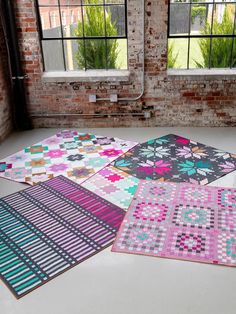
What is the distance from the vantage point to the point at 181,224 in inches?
112

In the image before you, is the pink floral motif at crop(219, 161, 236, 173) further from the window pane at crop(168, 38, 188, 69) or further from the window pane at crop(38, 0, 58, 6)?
the window pane at crop(38, 0, 58, 6)

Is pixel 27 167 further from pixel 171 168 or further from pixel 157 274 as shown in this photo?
pixel 157 274

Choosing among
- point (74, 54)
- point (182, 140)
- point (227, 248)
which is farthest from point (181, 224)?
point (74, 54)

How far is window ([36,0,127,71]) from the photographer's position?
4816 mm

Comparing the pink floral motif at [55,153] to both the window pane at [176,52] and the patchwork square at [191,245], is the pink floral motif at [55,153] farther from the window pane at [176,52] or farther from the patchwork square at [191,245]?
the window pane at [176,52]

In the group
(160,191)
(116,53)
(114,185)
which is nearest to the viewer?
→ (160,191)

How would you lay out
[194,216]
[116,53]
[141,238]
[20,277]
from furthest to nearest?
[116,53] < [194,216] < [141,238] < [20,277]

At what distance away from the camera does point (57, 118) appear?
519 cm

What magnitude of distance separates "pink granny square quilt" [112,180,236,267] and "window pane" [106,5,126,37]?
2.53 metres

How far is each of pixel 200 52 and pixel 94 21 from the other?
1.66 meters

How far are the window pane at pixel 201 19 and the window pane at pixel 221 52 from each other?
8.2 inches

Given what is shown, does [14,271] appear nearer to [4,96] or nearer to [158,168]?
[158,168]

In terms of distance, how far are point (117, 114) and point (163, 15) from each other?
148 cm

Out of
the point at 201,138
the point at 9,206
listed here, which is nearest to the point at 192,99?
the point at 201,138
